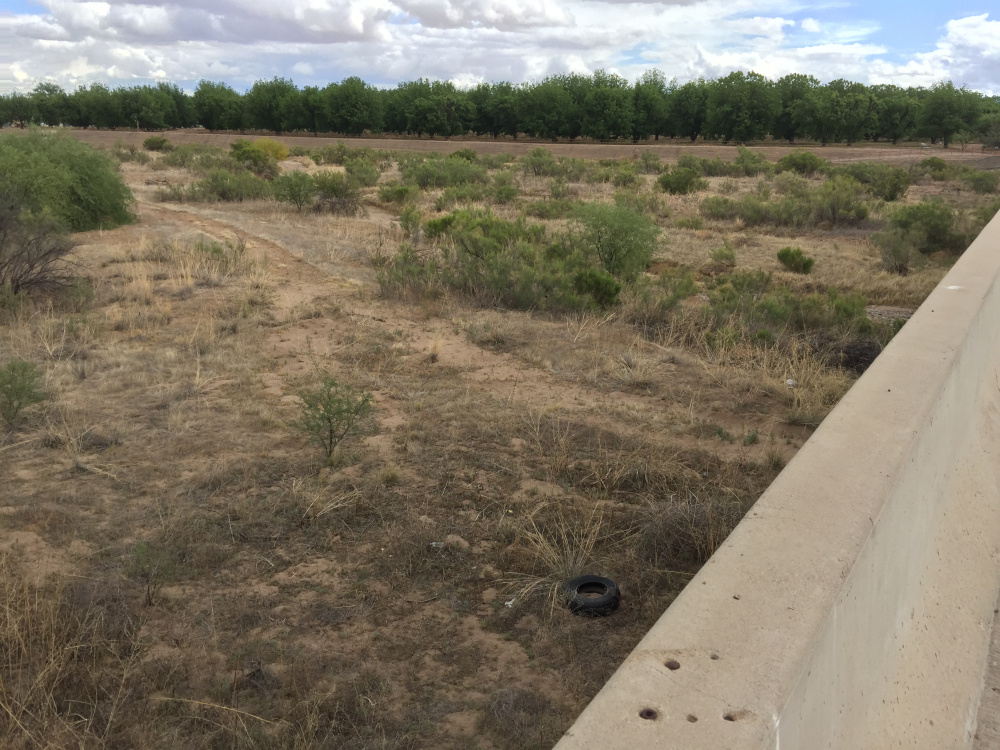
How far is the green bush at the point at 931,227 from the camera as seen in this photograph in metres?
17.8

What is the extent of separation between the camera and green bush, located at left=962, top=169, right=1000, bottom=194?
102 feet

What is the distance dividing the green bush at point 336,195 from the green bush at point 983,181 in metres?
23.0

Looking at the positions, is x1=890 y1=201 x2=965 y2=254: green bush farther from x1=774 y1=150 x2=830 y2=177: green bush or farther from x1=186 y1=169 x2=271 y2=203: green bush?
x1=774 y1=150 x2=830 y2=177: green bush

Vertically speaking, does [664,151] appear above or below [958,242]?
above

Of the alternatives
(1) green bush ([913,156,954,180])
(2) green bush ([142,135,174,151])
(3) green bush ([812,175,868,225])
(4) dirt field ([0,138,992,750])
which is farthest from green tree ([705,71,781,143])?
→ (4) dirt field ([0,138,992,750])

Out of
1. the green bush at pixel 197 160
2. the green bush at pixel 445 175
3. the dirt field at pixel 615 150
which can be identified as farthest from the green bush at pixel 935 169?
the green bush at pixel 197 160

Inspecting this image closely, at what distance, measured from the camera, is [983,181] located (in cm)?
3141

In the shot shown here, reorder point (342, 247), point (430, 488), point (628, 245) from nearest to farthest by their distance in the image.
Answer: point (430, 488) → point (628, 245) → point (342, 247)

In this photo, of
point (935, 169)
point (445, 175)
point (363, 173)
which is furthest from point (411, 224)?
point (935, 169)

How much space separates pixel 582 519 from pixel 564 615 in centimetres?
114

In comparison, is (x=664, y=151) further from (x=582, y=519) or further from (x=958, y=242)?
(x=582, y=519)

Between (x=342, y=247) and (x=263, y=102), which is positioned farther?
(x=263, y=102)

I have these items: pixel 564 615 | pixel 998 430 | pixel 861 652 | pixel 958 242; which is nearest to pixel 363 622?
pixel 564 615

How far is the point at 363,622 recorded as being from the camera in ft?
15.2
